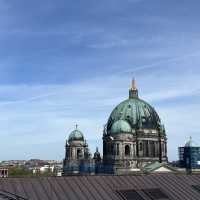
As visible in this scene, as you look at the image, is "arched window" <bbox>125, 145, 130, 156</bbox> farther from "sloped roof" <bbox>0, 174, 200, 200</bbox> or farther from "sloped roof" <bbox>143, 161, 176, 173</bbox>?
"sloped roof" <bbox>0, 174, 200, 200</bbox>

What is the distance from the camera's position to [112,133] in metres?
131

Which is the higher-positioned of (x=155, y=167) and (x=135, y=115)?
(x=135, y=115)

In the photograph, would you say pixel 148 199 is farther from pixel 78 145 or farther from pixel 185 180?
pixel 78 145

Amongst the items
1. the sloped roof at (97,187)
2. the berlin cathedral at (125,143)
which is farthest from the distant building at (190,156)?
the sloped roof at (97,187)

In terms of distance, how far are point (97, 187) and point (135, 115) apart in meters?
102

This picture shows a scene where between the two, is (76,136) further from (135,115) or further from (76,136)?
(135,115)

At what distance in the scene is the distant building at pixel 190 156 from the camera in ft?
461

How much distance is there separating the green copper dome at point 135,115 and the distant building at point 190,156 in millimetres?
10194

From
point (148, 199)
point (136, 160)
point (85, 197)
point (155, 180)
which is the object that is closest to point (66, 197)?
point (85, 197)

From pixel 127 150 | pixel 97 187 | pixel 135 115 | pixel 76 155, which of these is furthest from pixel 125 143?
pixel 97 187

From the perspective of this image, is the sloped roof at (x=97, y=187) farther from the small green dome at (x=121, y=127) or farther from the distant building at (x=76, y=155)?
the distant building at (x=76, y=155)

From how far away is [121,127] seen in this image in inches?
5089

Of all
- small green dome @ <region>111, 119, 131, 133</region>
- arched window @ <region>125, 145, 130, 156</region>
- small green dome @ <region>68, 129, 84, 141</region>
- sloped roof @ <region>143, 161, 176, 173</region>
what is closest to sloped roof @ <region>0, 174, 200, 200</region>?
sloped roof @ <region>143, 161, 176, 173</region>

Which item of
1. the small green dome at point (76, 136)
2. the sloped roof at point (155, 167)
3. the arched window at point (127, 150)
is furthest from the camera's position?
the small green dome at point (76, 136)
